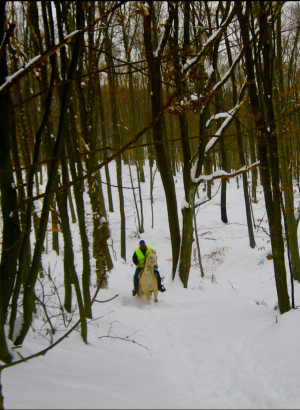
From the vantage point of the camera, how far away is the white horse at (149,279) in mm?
9078

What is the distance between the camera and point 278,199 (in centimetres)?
628

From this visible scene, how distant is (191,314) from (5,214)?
543cm

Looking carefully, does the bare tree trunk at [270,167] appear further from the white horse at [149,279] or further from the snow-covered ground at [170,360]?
the white horse at [149,279]

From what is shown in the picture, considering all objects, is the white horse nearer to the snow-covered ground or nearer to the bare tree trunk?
the snow-covered ground

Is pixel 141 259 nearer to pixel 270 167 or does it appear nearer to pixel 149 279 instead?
pixel 149 279

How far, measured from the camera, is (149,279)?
909 cm

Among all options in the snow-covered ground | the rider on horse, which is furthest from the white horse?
the snow-covered ground

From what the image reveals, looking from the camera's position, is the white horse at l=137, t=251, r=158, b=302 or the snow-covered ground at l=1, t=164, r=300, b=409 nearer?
the snow-covered ground at l=1, t=164, r=300, b=409

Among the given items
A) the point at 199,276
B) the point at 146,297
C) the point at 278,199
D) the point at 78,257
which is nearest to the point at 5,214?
the point at 278,199

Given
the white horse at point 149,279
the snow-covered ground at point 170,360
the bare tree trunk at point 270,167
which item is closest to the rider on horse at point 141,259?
the white horse at point 149,279

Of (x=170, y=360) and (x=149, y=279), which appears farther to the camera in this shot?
(x=149, y=279)

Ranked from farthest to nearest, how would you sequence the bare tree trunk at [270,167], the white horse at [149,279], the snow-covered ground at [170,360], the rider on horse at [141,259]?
the rider on horse at [141,259] < the white horse at [149,279] < the bare tree trunk at [270,167] < the snow-covered ground at [170,360]

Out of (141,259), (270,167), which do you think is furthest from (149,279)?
(270,167)

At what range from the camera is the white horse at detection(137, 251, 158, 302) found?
9.08 meters
